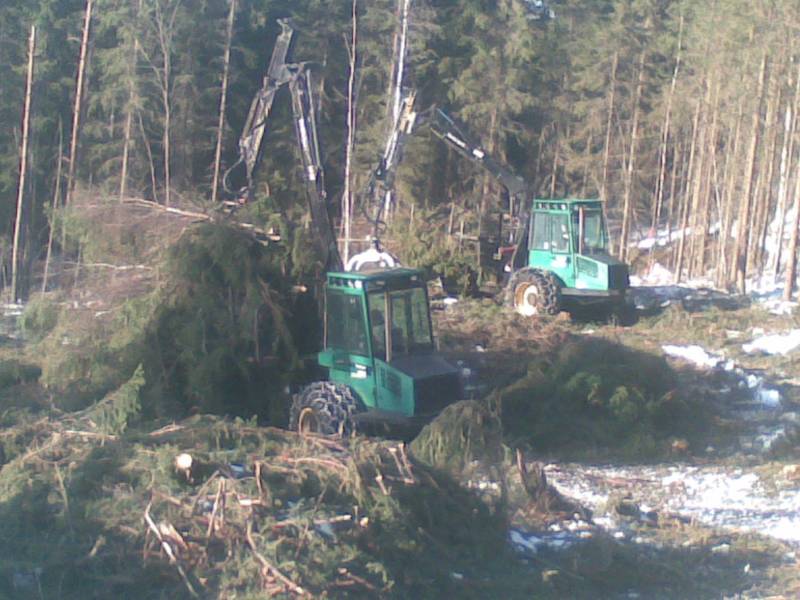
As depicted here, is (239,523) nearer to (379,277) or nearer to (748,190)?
(379,277)

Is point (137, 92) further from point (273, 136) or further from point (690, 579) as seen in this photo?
point (690, 579)

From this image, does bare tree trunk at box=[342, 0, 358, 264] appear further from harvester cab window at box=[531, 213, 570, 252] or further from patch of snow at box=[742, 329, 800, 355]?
patch of snow at box=[742, 329, 800, 355]

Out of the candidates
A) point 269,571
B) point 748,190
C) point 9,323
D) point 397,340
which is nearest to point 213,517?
point 269,571

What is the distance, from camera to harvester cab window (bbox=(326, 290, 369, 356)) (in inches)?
508

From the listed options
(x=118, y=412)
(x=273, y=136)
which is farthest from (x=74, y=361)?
(x=273, y=136)

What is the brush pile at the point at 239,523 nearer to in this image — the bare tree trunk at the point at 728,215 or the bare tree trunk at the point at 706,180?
the bare tree trunk at the point at 728,215

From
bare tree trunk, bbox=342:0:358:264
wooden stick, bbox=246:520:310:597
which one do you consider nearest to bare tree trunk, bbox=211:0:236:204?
bare tree trunk, bbox=342:0:358:264

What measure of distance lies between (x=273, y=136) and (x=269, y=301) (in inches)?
1009

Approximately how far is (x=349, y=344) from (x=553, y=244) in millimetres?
11144

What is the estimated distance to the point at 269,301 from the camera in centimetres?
1398

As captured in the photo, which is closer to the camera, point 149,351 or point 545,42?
point 149,351

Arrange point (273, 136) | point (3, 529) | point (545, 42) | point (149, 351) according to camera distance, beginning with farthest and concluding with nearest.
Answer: point (545, 42), point (273, 136), point (149, 351), point (3, 529)

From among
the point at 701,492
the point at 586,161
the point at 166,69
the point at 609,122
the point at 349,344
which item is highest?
the point at 166,69

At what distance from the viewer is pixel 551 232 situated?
76.9ft
